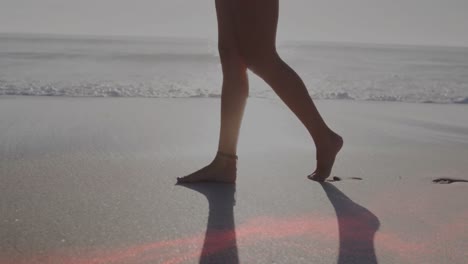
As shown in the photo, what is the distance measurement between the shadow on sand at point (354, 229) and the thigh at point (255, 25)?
0.59m

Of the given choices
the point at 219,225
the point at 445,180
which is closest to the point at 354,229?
the point at 219,225

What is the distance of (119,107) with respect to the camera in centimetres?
446

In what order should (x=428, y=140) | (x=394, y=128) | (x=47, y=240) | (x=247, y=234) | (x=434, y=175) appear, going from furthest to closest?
(x=394, y=128), (x=428, y=140), (x=434, y=175), (x=247, y=234), (x=47, y=240)

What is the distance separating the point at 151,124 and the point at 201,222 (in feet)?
6.65

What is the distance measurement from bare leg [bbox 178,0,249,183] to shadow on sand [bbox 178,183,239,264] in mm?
46

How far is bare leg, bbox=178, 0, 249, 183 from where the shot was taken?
1.98m

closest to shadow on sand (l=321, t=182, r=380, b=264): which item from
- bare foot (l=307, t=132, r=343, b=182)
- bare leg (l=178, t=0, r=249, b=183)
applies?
bare foot (l=307, t=132, r=343, b=182)

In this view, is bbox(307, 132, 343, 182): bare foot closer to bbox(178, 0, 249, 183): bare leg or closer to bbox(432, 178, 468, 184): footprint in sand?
bbox(178, 0, 249, 183): bare leg

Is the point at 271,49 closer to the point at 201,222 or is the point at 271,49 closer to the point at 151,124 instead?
the point at 201,222

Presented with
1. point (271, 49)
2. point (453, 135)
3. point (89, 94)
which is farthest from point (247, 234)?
point (89, 94)

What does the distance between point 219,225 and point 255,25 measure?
2.61 feet

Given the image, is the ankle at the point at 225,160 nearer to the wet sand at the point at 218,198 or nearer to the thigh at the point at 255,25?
the wet sand at the point at 218,198

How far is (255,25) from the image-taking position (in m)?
1.91

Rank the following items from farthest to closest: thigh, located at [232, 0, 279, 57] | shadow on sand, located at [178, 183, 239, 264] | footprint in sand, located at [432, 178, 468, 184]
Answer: footprint in sand, located at [432, 178, 468, 184]
thigh, located at [232, 0, 279, 57]
shadow on sand, located at [178, 183, 239, 264]
